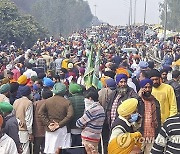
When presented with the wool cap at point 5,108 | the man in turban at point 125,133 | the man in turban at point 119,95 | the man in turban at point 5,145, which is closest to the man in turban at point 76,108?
the man in turban at point 119,95

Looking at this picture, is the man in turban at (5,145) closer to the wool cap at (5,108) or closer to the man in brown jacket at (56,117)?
the wool cap at (5,108)

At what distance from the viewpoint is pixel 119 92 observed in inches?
347

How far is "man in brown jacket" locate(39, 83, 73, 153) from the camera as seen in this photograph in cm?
863

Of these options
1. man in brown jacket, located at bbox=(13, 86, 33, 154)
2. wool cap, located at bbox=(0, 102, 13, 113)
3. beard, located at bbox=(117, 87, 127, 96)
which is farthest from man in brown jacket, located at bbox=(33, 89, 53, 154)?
wool cap, located at bbox=(0, 102, 13, 113)

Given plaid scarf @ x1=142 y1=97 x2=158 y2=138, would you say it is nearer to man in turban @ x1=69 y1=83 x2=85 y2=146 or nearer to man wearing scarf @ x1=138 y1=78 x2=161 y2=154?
man wearing scarf @ x1=138 y1=78 x2=161 y2=154

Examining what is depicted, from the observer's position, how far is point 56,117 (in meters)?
8.69

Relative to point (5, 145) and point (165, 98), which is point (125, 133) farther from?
point (165, 98)

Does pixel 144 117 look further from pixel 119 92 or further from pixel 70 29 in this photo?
pixel 70 29

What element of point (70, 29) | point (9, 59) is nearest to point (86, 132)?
point (9, 59)

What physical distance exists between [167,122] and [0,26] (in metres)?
38.7

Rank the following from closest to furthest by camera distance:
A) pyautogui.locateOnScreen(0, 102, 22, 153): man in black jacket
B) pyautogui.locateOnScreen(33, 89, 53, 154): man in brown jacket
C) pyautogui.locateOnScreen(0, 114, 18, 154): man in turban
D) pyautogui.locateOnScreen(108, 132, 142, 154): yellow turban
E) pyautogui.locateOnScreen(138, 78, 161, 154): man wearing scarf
Result: pyautogui.locateOnScreen(0, 114, 18, 154): man in turban < pyautogui.locateOnScreen(108, 132, 142, 154): yellow turban < pyautogui.locateOnScreen(0, 102, 22, 153): man in black jacket < pyautogui.locateOnScreen(138, 78, 161, 154): man wearing scarf < pyautogui.locateOnScreen(33, 89, 53, 154): man in brown jacket

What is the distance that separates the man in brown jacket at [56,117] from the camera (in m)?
8.63

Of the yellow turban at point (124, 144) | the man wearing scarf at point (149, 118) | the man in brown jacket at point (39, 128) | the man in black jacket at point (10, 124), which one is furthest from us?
the man in brown jacket at point (39, 128)

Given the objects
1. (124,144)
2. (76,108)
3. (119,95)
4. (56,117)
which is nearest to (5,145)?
(124,144)
